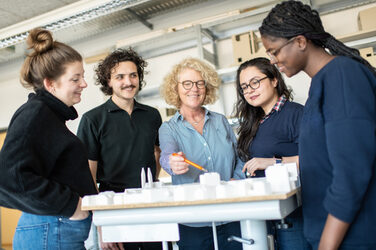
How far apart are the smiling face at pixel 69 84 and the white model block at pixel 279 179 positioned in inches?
31.1

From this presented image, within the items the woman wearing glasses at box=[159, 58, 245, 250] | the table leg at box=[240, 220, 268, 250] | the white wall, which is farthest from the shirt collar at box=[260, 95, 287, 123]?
the white wall

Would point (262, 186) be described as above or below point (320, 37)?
below

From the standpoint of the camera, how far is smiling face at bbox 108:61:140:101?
1.82 metres

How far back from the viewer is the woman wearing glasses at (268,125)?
1.25 metres

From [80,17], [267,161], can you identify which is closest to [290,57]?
[267,161]

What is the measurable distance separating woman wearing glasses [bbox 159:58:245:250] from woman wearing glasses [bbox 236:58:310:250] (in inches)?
3.8

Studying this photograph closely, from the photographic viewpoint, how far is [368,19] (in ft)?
8.91

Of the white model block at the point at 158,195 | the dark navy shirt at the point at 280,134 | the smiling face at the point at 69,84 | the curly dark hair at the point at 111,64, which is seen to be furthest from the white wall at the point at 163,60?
the white model block at the point at 158,195

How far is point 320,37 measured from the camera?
0.92m

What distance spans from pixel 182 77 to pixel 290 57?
2.75 feet

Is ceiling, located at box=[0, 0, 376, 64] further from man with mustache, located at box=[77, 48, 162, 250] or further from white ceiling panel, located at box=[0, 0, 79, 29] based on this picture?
man with mustache, located at box=[77, 48, 162, 250]

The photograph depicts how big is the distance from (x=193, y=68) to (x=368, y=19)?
183 cm

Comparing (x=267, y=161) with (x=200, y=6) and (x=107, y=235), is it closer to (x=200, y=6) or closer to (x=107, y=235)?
(x=107, y=235)

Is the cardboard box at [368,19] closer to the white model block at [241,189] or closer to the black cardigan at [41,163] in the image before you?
the white model block at [241,189]
